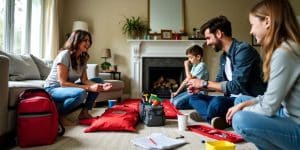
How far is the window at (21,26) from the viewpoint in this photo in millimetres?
3869

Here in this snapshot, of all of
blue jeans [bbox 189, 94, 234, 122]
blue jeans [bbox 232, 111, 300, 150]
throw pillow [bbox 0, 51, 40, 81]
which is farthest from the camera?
throw pillow [bbox 0, 51, 40, 81]

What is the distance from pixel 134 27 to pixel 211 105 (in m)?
3.19

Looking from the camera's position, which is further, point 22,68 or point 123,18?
point 123,18

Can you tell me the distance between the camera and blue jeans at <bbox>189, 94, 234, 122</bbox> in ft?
7.89

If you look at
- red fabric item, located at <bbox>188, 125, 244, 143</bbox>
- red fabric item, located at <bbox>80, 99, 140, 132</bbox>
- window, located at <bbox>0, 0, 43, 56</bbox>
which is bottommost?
red fabric item, located at <bbox>188, 125, 244, 143</bbox>

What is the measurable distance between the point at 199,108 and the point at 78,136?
1.16 m

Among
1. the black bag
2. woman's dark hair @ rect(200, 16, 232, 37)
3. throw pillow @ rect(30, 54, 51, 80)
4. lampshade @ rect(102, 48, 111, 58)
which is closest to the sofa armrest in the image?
the black bag

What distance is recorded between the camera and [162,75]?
5.68m

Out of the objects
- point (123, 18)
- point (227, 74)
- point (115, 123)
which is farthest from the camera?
point (123, 18)

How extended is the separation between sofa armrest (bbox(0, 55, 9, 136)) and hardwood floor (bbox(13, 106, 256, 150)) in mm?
176

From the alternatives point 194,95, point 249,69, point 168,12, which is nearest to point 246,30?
point 168,12

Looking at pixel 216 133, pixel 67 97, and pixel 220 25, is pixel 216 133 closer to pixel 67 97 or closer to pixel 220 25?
pixel 220 25

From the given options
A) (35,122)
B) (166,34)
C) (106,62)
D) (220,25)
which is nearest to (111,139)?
(35,122)

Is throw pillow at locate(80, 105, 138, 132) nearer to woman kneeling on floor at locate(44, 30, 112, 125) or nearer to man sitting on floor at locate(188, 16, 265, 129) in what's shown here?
woman kneeling on floor at locate(44, 30, 112, 125)
